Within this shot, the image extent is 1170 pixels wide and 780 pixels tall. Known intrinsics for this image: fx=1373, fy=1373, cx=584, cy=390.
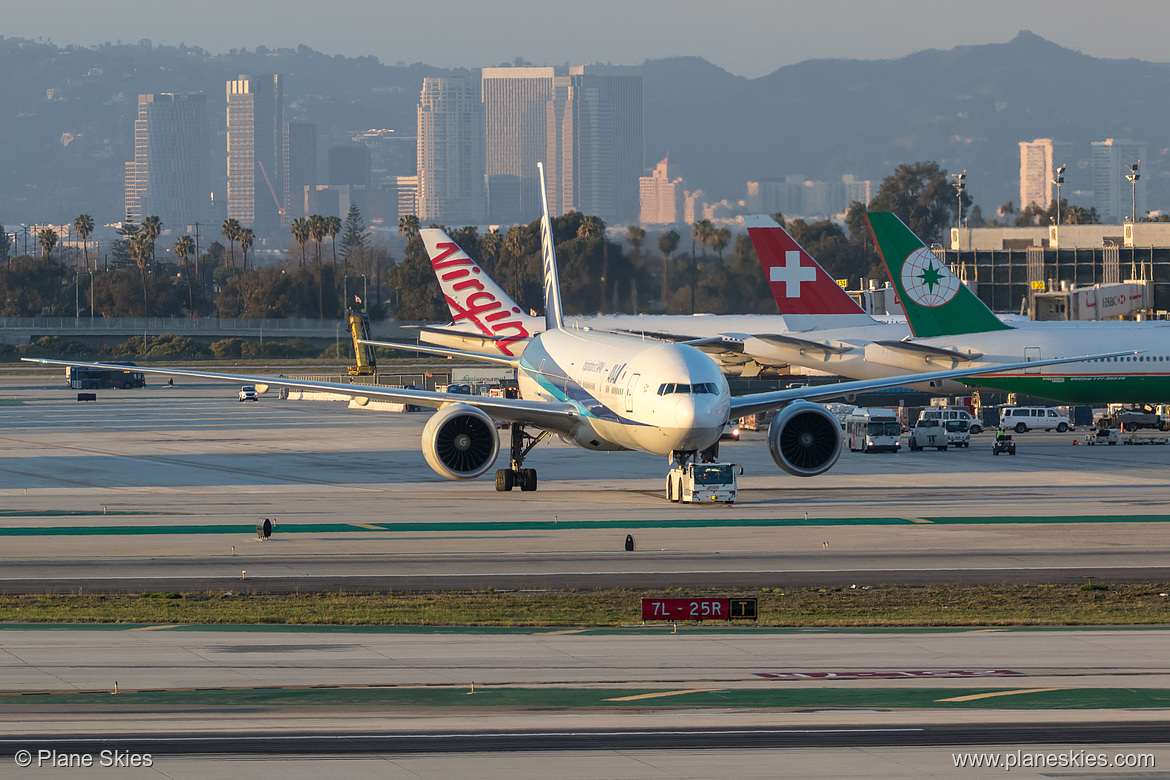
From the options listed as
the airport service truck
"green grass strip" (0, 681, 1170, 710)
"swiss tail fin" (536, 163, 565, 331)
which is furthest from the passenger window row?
"green grass strip" (0, 681, 1170, 710)

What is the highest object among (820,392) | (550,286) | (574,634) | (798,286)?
(798,286)

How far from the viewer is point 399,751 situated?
17.1 metres

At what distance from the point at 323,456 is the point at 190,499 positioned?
59.7ft

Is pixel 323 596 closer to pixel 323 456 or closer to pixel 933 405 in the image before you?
pixel 323 456

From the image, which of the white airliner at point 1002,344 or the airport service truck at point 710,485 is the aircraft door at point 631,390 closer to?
the airport service truck at point 710,485

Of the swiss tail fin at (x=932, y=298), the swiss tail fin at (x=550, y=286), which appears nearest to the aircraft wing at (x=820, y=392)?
the swiss tail fin at (x=550, y=286)

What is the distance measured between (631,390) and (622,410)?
2.75ft

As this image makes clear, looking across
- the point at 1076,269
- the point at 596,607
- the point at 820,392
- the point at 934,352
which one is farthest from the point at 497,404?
the point at 1076,269

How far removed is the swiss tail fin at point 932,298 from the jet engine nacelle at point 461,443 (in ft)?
A: 112

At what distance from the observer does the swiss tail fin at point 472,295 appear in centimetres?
9106

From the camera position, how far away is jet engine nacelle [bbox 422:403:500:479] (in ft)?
157

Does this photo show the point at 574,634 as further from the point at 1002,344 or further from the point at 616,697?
the point at 1002,344

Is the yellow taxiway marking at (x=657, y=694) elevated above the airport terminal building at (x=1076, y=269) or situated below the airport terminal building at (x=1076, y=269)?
below

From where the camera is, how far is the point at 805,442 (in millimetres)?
48844
